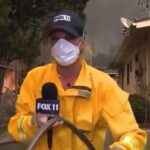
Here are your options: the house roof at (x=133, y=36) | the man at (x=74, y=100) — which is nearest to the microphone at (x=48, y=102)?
the man at (x=74, y=100)

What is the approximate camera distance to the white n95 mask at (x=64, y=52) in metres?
4.26

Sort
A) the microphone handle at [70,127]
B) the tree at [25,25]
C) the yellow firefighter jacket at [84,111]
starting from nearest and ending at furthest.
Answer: the microphone handle at [70,127]
the yellow firefighter jacket at [84,111]
the tree at [25,25]

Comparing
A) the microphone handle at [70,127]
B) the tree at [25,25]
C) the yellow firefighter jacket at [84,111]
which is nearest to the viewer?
the microphone handle at [70,127]

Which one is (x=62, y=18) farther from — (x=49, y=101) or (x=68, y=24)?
(x=49, y=101)

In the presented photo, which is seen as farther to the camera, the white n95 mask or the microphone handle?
the white n95 mask

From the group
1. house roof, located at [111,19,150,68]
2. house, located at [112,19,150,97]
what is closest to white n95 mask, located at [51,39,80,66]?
house, located at [112,19,150,97]

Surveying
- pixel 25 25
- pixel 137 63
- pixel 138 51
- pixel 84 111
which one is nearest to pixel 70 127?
pixel 84 111

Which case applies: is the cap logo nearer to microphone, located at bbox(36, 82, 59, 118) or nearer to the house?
microphone, located at bbox(36, 82, 59, 118)

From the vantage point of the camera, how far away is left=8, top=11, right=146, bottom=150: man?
4238 mm

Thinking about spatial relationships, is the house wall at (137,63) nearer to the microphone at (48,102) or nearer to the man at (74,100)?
the man at (74,100)

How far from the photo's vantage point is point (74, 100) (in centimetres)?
435

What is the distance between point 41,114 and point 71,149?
425 millimetres

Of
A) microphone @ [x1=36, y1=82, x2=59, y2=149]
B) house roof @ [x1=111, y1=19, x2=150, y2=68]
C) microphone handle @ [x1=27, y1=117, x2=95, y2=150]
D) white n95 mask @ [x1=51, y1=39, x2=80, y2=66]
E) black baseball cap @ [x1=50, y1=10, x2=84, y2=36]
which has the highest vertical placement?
house roof @ [x1=111, y1=19, x2=150, y2=68]

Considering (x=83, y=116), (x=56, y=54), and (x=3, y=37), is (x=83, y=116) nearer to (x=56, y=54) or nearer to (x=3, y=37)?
(x=56, y=54)
